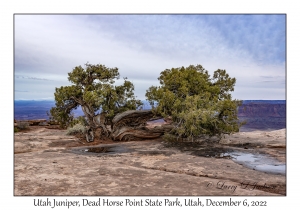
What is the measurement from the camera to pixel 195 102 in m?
17.0

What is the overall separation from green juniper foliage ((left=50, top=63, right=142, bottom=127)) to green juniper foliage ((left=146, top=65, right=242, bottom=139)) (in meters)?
2.48

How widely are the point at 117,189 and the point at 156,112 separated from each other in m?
11.9

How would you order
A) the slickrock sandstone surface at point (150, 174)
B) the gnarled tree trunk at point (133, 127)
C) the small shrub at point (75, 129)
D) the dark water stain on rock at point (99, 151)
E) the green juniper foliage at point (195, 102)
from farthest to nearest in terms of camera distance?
the small shrub at point (75, 129) < the gnarled tree trunk at point (133, 127) < the green juniper foliage at point (195, 102) < the dark water stain on rock at point (99, 151) < the slickrock sandstone surface at point (150, 174)

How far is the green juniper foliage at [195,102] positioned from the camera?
16.5 meters

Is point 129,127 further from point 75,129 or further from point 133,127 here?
point 75,129

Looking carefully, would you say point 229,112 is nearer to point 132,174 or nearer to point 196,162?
point 196,162

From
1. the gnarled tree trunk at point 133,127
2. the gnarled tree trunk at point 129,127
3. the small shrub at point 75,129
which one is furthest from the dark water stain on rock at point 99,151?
the small shrub at point 75,129

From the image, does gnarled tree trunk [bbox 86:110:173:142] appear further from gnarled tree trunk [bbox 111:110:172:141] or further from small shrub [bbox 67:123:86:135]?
small shrub [bbox 67:123:86:135]

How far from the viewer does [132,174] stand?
8891mm

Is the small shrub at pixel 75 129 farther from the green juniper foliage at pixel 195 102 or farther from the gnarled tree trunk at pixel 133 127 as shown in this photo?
the green juniper foliage at pixel 195 102

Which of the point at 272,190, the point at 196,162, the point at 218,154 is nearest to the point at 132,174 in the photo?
the point at 196,162

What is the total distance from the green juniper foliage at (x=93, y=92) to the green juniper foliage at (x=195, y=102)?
2479 mm

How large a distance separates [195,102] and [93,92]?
24.3 ft

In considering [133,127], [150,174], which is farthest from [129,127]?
[150,174]
